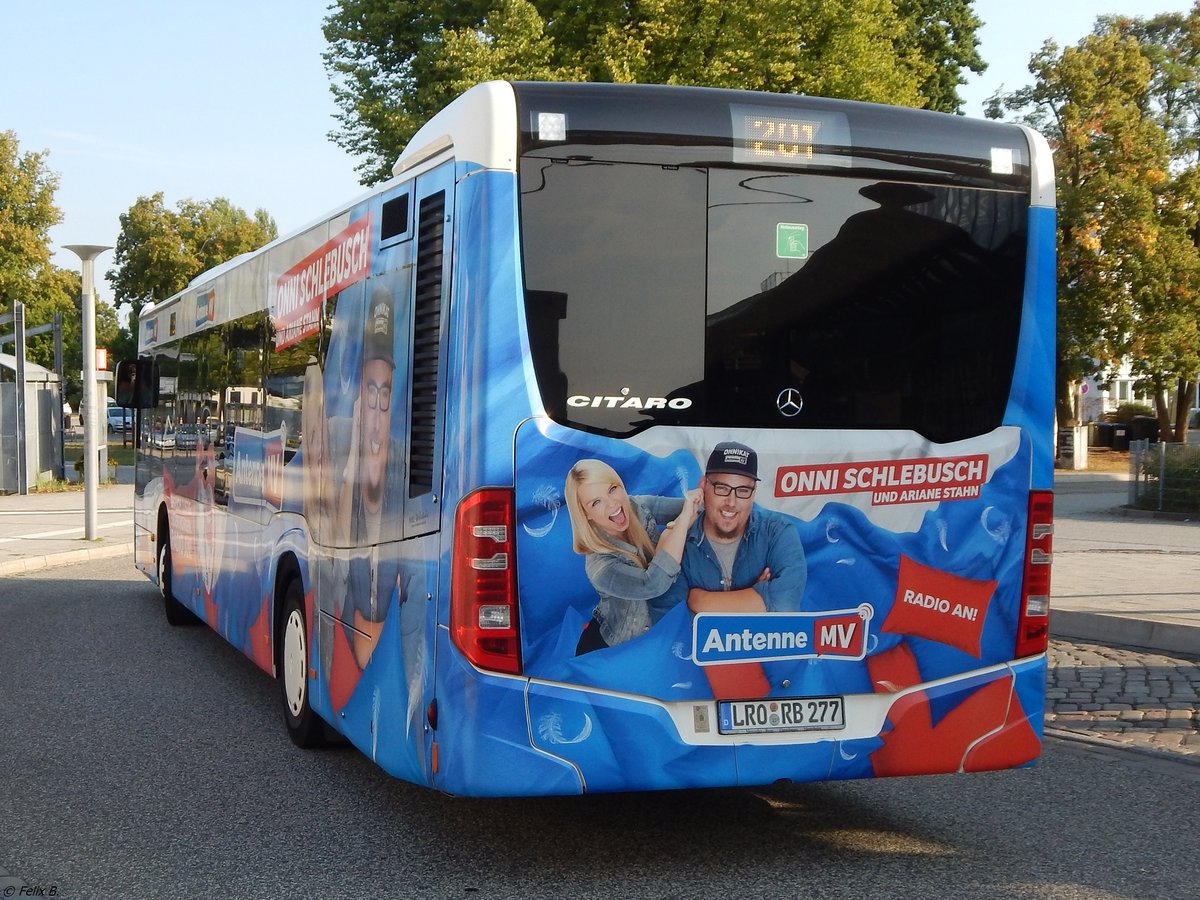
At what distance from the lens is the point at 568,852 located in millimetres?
5809

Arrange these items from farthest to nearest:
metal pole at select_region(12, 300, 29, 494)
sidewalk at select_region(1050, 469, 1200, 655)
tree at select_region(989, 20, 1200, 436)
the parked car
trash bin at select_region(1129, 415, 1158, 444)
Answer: the parked car → trash bin at select_region(1129, 415, 1158, 444) → tree at select_region(989, 20, 1200, 436) → metal pole at select_region(12, 300, 29, 494) → sidewalk at select_region(1050, 469, 1200, 655)

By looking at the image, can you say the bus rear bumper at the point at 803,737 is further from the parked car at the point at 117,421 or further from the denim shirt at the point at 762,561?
the parked car at the point at 117,421

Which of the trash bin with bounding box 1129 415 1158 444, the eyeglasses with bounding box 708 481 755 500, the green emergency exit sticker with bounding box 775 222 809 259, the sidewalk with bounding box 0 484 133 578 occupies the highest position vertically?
the green emergency exit sticker with bounding box 775 222 809 259

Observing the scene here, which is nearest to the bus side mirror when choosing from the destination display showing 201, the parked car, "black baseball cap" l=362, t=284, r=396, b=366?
"black baseball cap" l=362, t=284, r=396, b=366

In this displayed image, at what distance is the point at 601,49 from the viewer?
29000mm

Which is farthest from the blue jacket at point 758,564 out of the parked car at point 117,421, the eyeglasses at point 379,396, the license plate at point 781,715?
the parked car at point 117,421

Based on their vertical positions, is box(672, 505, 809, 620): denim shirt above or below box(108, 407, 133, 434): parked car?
above

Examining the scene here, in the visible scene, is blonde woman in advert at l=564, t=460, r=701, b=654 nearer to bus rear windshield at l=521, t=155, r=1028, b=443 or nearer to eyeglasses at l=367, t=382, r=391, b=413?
bus rear windshield at l=521, t=155, r=1028, b=443

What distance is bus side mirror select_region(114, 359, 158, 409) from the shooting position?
41.7 ft

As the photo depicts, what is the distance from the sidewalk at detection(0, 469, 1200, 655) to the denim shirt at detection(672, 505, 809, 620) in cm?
680

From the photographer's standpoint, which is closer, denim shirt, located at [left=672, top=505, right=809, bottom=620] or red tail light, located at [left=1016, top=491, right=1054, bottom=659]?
denim shirt, located at [left=672, top=505, right=809, bottom=620]

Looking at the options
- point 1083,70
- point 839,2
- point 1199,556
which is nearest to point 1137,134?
point 1083,70

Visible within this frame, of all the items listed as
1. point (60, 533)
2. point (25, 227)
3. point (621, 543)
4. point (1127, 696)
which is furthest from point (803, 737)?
point (25, 227)

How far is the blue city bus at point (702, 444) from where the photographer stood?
506 cm
